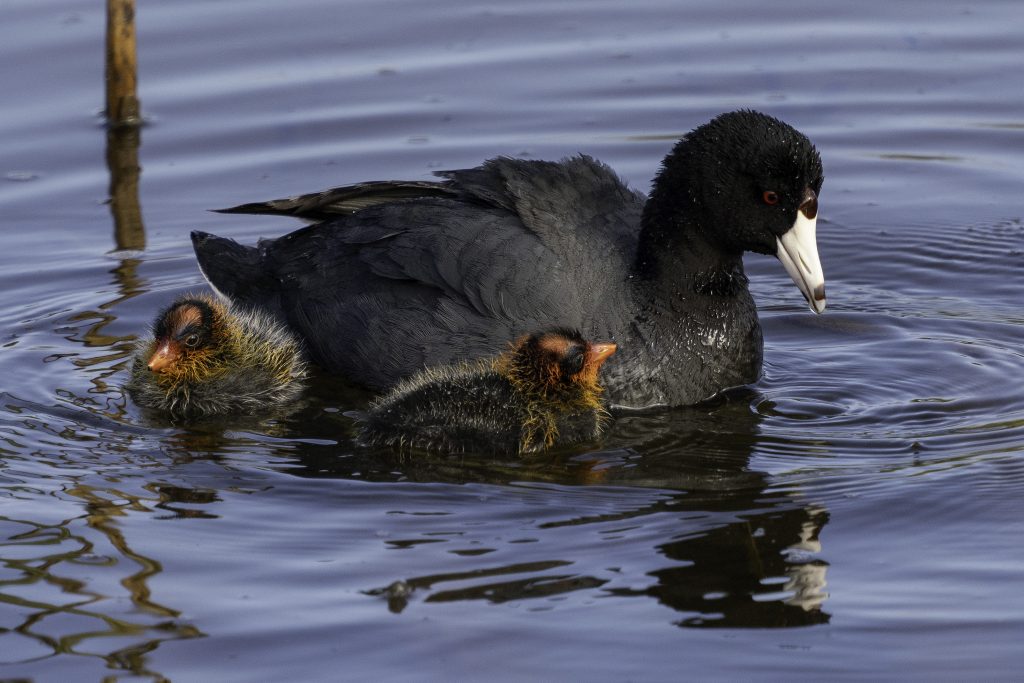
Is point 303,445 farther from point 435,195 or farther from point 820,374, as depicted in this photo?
point 820,374

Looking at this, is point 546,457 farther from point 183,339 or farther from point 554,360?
point 183,339

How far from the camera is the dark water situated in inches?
186

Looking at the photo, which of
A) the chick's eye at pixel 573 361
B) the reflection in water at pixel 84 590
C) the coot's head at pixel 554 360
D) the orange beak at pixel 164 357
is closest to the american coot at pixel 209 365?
the orange beak at pixel 164 357

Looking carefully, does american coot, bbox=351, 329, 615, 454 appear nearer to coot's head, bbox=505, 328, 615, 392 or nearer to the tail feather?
coot's head, bbox=505, 328, 615, 392

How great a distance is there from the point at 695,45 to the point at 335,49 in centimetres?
244

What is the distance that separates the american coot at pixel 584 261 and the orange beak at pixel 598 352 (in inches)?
11.3

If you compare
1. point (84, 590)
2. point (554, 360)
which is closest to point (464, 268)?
point (554, 360)

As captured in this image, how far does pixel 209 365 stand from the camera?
6.58m

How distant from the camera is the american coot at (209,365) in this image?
255 inches

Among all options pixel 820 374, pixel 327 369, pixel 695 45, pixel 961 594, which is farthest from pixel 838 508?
pixel 695 45

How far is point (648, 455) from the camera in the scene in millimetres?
6156

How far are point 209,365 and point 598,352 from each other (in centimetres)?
163

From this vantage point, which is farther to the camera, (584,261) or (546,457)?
(584,261)

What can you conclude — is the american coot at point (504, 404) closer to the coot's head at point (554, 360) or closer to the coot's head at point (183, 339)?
the coot's head at point (554, 360)
